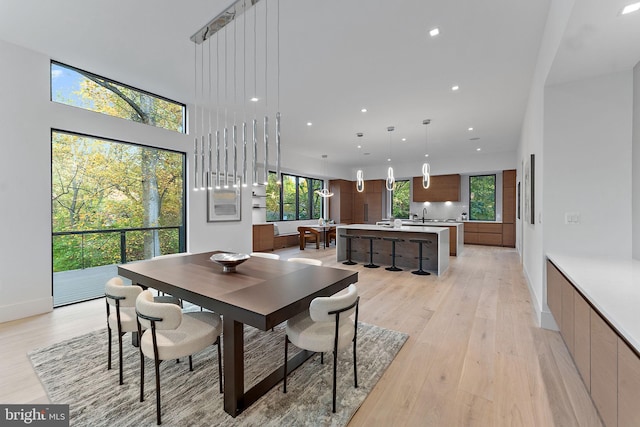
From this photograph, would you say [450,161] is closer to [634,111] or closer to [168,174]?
[634,111]

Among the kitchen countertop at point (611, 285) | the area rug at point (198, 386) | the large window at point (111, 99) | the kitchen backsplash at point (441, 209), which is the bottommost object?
the area rug at point (198, 386)

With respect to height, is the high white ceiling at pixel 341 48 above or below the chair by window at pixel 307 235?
above

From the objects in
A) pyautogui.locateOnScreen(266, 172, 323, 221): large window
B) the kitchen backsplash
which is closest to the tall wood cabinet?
the kitchen backsplash

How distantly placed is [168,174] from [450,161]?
890 cm

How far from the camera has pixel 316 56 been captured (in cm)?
344

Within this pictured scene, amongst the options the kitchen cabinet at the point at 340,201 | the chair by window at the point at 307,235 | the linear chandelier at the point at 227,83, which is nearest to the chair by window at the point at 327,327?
the linear chandelier at the point at 227,83

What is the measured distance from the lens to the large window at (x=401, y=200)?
36.7 feet

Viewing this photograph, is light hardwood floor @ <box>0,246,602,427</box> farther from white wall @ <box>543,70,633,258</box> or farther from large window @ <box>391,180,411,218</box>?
large window @ <box>391,180,411,218</box>

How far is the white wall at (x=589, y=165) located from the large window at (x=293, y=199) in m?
6.90

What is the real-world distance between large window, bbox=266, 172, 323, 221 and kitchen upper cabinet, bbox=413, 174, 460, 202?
3863 mm

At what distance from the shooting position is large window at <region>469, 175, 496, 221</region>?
9648 millimetres

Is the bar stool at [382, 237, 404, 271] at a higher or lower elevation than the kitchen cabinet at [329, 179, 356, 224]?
lower

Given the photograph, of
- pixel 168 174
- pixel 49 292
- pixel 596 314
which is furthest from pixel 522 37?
pixel 49 292

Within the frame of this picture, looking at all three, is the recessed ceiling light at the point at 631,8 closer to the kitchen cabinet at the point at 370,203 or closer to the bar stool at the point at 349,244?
the bar stool at the point at 349,244
